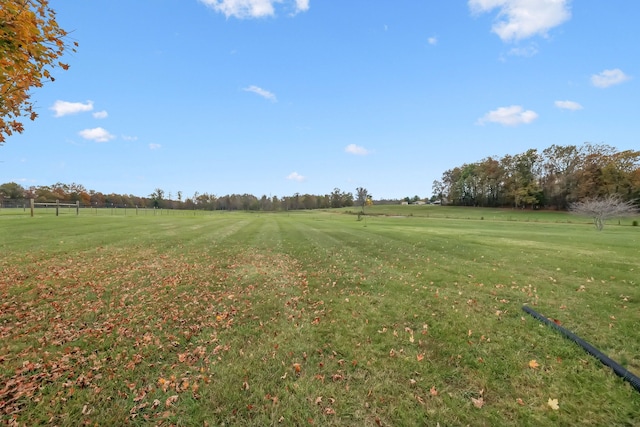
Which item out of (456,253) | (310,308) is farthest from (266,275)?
(456,253)

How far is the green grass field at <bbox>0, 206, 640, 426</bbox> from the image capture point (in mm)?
3297

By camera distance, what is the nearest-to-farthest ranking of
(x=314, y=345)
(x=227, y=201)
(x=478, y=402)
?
(x=478, y=402)
(x=314, y=345)
(x=227, y=201)

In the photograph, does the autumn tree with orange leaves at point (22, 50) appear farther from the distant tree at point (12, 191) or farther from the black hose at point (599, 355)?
the distant tree at point (12, 191)

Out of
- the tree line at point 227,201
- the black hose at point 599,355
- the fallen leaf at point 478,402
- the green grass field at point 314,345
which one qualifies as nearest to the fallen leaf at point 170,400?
the green grass field at point 314,345

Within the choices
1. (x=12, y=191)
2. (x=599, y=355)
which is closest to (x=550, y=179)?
(x=599, y=355)

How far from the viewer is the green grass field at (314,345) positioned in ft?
10.8

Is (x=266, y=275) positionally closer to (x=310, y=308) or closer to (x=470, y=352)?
(x=310, y=308)

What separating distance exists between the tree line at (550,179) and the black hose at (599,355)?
61.2 meters

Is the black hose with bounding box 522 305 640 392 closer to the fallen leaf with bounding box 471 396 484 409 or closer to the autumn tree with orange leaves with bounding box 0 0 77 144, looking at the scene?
the fallen leaf with bounding box 471 396 484 409

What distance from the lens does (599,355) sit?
13.4 ft

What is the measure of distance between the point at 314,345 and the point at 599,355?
13.3ft

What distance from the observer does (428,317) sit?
5.74 meters

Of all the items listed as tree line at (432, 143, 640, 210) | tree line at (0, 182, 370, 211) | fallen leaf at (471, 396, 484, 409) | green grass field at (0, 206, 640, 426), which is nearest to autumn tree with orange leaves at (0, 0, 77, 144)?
green grass field at (0, 206, 640, 426)

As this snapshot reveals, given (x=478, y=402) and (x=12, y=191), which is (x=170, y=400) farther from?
(x=12, y=191)
